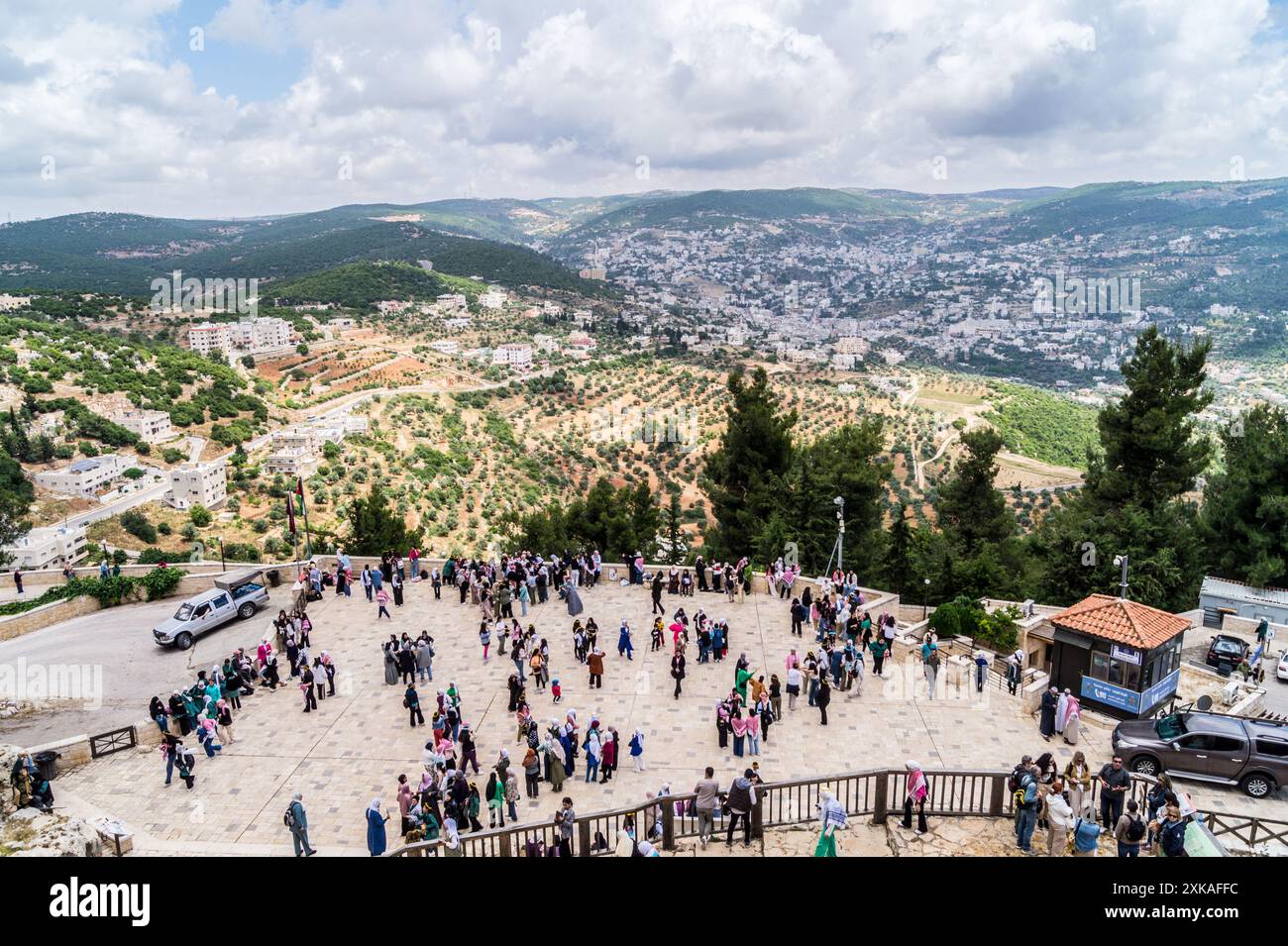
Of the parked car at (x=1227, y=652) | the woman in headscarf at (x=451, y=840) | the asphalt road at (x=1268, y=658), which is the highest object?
the woman in headscarf at (x=451, y=840)

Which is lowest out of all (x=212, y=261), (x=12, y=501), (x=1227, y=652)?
(x=1227, y=652)

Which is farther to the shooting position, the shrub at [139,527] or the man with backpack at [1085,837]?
the shrub at [139,527]

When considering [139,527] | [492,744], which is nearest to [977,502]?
[492,744]

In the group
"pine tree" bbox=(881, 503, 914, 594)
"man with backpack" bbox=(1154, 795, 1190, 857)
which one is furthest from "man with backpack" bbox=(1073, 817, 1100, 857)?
"pine tree" bbox=(881, 503, 914, 594)

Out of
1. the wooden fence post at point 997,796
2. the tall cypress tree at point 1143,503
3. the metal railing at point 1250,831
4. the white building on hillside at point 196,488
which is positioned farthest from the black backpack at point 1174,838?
the white building on hillside at point 196,488

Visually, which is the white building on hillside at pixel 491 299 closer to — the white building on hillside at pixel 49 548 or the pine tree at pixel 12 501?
the pine tree at pixel 12 501

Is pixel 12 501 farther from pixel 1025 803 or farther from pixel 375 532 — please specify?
pixel 1025 803
